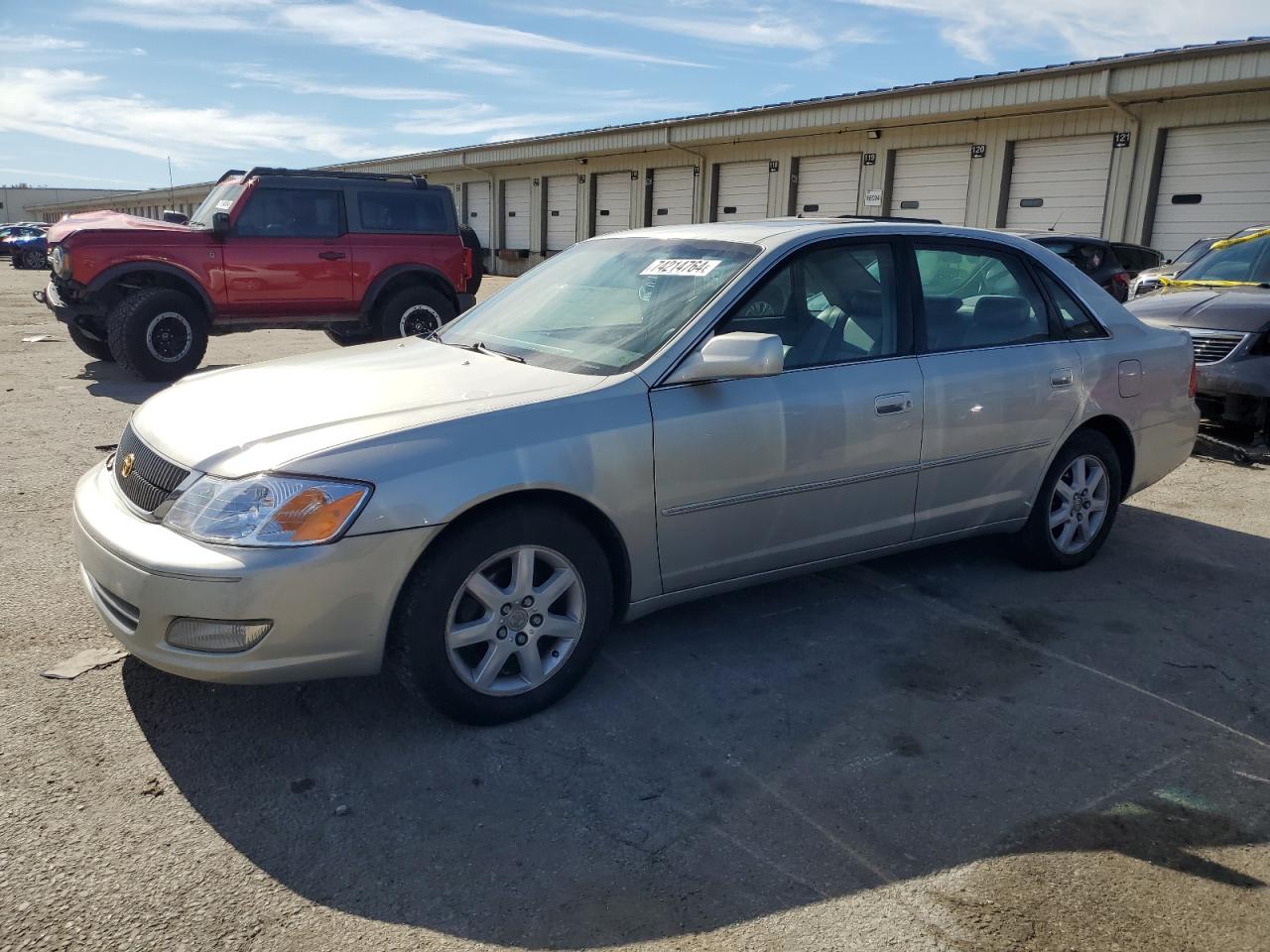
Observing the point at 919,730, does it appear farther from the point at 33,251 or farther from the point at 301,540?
the point at 33,251

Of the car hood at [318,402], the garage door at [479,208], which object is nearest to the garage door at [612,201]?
the garage door at [479,208]

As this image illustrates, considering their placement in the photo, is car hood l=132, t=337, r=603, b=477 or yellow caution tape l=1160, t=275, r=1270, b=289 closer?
car hood l=132, t=337, r=603, b=477

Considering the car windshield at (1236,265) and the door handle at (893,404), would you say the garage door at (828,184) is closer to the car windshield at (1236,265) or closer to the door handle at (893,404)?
the car windshield at (1236,265)

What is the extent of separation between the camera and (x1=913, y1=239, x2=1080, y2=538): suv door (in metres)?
4.05

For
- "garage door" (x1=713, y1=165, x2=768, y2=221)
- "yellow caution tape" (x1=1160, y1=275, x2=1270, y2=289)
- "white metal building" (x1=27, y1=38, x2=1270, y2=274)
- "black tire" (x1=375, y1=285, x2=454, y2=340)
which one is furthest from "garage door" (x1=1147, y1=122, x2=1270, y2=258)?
"black tire" (x1=375, y1=285, x2=454, y2=340)

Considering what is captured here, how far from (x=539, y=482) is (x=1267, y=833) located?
222 centimetres

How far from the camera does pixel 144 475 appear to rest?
3.12m

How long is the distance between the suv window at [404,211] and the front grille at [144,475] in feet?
26.0

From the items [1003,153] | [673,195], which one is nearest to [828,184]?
[1003,153]

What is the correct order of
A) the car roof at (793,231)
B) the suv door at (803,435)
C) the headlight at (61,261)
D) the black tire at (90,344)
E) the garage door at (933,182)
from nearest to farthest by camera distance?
the suv door at (803,435) → the car roof at (793,231) → the headlight at (61,261) → the black tire at (90,344) → the garage door at (933,182)

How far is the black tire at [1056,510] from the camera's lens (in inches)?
179

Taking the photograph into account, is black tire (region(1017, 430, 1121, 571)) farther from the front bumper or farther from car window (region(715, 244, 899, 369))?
the front bumper

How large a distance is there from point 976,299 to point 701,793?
259 cm

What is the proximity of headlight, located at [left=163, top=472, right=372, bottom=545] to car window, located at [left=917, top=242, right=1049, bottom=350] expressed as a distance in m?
2.45
